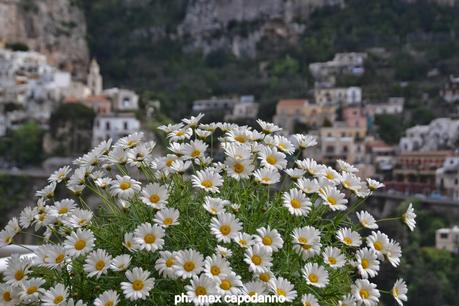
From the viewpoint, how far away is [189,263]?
3.01 feet

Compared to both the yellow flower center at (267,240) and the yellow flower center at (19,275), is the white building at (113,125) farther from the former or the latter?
the yellow flower center at (267,240)

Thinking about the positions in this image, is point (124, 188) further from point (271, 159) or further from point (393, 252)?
point (393, 252)

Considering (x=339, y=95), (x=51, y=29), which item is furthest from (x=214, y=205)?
(x=51, y=29)

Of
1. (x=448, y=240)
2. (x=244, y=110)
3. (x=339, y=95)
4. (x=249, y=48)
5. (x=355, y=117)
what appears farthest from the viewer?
(x=249, y=48)

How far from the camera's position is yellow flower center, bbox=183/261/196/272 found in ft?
3.00

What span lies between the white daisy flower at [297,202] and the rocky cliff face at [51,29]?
29952 mm

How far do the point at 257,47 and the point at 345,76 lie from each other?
691 cm

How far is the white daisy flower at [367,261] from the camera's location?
1.02m

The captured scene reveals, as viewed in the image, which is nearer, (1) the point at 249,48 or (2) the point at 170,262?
(2) the point at 170,262

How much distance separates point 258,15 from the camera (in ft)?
110

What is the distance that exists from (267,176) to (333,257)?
0.16 m

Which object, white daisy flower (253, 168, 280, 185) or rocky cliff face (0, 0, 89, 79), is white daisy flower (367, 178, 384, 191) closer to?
white daisy flower (253, 168, 280, 185)

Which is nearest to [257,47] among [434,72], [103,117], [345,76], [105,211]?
[345,76]

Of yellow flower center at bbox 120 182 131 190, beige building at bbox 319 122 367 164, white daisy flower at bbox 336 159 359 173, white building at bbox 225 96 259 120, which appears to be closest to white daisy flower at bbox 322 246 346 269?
white daisy flower at bbox 336 159 359 173
